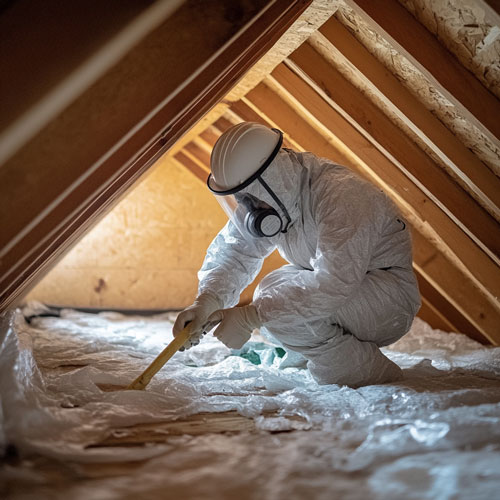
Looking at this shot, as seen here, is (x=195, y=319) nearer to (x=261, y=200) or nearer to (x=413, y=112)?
(x=261, y=200)

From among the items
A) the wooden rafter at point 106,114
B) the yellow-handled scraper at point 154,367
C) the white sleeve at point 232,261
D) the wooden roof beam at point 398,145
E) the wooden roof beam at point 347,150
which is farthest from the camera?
the wooden roof beam at point 347,150

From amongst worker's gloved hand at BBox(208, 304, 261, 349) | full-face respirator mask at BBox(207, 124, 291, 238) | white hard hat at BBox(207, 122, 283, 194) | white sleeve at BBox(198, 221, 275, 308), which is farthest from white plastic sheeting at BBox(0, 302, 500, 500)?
white hard hat at BBox(207, 122, 283, 194)

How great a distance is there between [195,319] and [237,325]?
18cm

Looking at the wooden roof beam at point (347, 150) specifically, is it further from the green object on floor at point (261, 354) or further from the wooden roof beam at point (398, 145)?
the green object on floor at point (261, 354)

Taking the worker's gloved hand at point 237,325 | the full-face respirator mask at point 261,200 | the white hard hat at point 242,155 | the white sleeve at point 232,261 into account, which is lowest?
the worker's gloved hand at point 237,325

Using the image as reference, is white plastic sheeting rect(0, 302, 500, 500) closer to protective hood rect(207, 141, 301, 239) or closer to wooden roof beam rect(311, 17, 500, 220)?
protective hood rect(207, 141, 301, 239)

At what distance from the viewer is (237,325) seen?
6.57ft

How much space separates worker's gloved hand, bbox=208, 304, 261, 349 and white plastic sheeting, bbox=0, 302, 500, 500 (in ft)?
0.53

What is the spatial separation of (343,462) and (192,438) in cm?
40

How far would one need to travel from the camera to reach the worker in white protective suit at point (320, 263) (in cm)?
191

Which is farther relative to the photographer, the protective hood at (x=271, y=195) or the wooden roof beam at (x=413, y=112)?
the wooden roof beam at (x=413, y=112)

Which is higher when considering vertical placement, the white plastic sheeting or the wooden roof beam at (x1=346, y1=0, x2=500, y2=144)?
the wooden roof beam at (x1=346, y1=0, x2=500, y2=144)

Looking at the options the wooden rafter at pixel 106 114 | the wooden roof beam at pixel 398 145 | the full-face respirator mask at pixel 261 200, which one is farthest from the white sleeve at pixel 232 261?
the wooden rafter at pixel 106 114

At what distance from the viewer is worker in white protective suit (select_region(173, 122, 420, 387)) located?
6.27 feet
